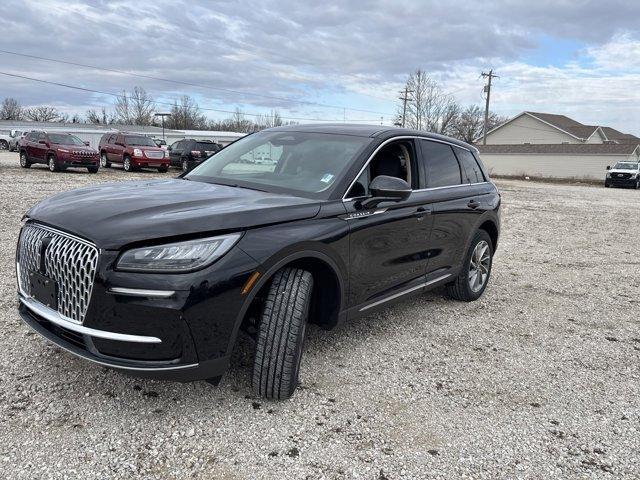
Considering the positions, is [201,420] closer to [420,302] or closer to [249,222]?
[249,222]

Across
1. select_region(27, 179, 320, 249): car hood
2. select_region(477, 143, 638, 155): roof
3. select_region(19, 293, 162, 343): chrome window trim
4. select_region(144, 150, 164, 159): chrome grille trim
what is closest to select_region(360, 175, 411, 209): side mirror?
select_region(27, 179, 320, 249): car hood

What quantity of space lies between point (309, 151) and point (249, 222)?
1.37 metres

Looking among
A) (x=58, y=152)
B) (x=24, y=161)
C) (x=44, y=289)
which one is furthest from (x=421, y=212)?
(x=24, y=161)

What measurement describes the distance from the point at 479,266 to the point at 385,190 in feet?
8.10

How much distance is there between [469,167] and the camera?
17.9 ft

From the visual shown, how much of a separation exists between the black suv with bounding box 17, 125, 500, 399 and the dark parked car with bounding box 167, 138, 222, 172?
68.7 feet

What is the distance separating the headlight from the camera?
2584 mm

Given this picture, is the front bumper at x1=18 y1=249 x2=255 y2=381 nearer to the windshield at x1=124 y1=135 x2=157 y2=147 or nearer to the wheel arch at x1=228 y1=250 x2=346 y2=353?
the wheel arch at x1=228 y1=250 x2=346 y2=353

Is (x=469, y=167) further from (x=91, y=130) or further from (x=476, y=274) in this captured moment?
(x=91, y=130)

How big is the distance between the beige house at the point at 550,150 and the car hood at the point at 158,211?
48.5 metres

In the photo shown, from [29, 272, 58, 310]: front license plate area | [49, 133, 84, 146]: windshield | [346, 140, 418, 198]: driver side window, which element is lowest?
[29, 272, 58, 310]: front license plate area

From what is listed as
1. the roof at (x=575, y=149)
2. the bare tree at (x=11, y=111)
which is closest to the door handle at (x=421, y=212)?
the roof at (x=575, y=149)

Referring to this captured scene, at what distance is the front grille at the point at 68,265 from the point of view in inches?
104

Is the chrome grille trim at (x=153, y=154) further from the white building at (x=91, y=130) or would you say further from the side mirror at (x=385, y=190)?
the white building at (x=91, y=130)
